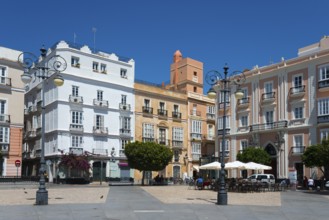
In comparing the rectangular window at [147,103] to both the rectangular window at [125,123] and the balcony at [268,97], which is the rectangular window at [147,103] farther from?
the balcony at [268,97]

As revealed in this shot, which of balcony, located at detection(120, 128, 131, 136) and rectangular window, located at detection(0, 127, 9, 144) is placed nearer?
rectangular window, located at detection(0, 127, 9, 144)

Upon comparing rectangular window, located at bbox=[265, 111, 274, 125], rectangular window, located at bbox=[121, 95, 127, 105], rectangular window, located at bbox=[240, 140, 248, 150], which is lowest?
rectangular window, located at bbox=[240, 140, 248, 150]

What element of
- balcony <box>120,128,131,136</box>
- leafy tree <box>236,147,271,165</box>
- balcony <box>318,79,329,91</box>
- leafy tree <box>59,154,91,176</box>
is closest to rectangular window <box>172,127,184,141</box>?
balcony <box>120,128,131,136</box>

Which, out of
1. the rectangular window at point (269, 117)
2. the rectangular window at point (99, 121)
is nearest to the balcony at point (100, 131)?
the rectangular window at point (99, 121)

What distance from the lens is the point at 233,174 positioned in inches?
1962

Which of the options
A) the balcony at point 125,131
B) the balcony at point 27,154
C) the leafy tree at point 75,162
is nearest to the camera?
the leafy tree at point 75,162

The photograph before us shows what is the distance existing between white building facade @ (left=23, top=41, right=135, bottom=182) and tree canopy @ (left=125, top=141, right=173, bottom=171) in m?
5.27

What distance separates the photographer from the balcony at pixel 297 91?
144 ft

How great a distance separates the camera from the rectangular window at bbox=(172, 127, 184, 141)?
192 ft

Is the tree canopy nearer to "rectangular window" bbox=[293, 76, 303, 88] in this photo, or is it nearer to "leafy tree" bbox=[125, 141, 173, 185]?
"leafy tree" bbox=[125, 141, 173, 185]

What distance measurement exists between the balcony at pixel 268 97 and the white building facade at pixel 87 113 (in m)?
16.5

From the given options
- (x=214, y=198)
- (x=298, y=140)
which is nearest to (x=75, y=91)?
(x=298, y=140)

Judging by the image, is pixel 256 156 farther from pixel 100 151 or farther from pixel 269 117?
pixel 100 151

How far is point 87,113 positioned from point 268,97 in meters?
20.0
